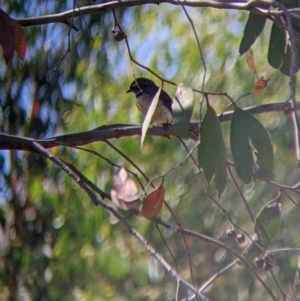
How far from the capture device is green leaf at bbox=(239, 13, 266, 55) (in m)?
2.75

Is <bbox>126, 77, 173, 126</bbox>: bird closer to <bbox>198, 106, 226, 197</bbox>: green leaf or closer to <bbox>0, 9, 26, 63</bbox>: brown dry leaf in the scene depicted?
<bbox>0, 9, 26, 63</bbox>: brown dry leaf

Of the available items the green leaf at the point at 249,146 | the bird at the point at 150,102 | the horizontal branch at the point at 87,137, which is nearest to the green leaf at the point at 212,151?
the green leaf at the point at 249,146

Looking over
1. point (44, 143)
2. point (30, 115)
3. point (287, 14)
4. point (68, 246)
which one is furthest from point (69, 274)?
point (287, 14)

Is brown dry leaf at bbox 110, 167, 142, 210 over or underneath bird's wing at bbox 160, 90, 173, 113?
underneath

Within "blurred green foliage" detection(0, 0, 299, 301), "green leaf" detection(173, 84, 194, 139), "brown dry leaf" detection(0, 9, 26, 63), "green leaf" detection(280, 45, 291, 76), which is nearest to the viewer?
"green leaf" detection(173, 84, 194, 139)

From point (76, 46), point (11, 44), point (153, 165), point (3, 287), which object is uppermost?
point (76, 46)

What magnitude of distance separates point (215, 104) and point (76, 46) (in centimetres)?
120

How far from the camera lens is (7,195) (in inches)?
253

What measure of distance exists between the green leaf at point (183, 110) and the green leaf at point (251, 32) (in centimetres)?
41

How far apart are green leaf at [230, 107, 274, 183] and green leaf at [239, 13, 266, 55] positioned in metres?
0.37

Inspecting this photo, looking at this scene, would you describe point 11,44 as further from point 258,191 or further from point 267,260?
point 258,191

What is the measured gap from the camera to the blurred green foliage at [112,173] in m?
5.41

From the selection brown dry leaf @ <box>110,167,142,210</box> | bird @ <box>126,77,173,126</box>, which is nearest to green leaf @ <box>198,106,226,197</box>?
brown dry leaf @ <box>110,167,142,210</box>

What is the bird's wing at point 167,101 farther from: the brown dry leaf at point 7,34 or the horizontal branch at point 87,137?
the brown dry leaf at point 7,34
